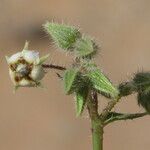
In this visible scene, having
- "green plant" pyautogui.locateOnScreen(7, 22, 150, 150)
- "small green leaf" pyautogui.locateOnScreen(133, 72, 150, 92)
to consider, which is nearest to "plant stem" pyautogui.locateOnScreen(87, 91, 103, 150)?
"green plant" pyautogui.locateOnScreen(7, 22, 150, 150)

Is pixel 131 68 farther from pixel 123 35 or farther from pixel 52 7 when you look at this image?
pixel 52 7

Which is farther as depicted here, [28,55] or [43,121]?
[43,121]

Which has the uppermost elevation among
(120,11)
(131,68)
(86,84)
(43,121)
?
(120,11)

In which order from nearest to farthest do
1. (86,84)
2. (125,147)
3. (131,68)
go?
(86,84) < (125,147) < (131,68)

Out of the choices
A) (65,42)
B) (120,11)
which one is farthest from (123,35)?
(65,42)

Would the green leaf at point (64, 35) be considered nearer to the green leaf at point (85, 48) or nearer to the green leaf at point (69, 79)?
the green leaf at point (85, 48)

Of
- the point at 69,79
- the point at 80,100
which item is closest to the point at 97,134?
the point at 80,100

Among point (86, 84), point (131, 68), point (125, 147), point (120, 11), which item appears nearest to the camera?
point (86, 84)

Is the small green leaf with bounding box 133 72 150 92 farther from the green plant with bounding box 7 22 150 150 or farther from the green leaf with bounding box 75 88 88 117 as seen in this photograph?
the green leaf with bounding box 75 88 88 117
